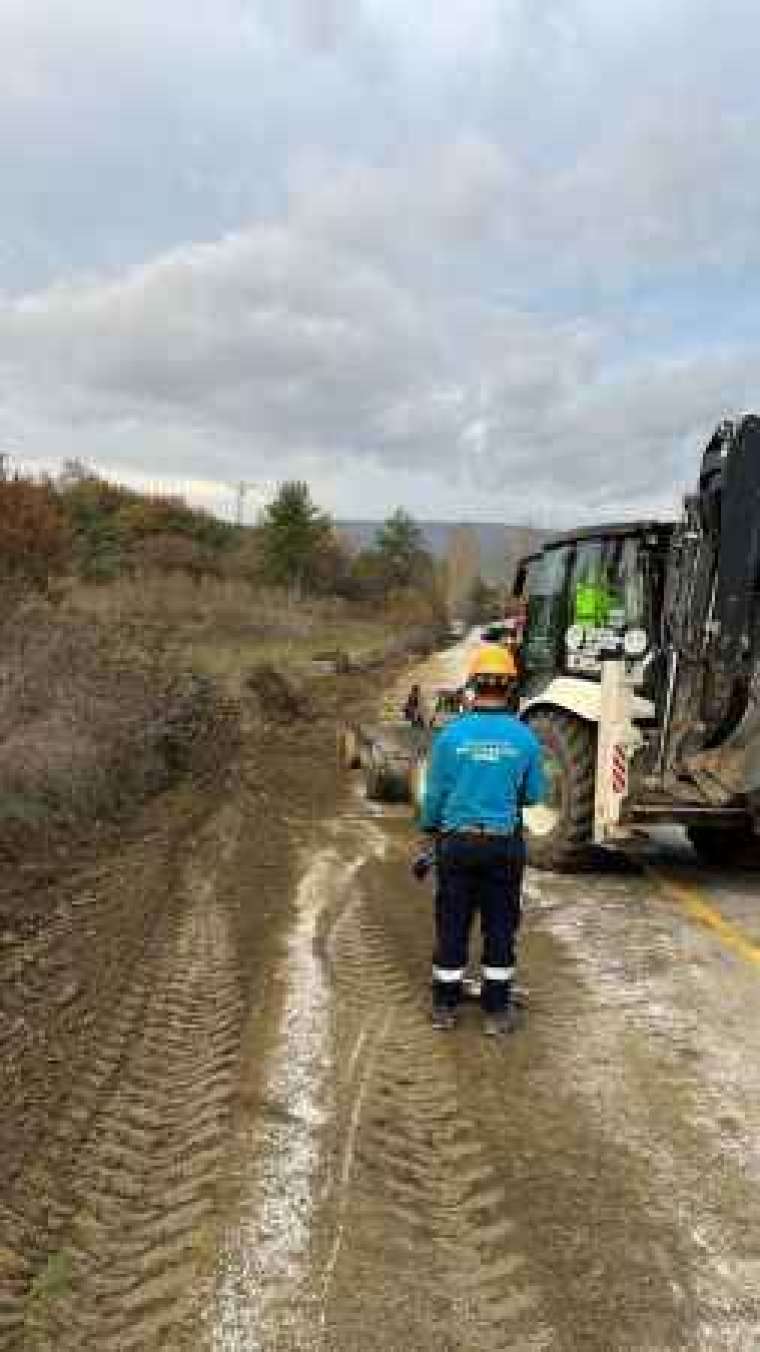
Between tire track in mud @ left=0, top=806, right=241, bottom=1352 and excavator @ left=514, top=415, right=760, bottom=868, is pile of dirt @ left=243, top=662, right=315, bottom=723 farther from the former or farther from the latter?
tire track in mud @ left=0, top=806, right=241, bottom=1352

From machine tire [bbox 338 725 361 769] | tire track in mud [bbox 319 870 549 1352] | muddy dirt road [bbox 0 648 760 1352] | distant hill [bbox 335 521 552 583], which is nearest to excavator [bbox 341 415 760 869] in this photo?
muddy dirt road [bbox 0 648 760 1352]

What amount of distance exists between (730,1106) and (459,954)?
1.73 meters

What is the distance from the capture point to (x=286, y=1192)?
528cm

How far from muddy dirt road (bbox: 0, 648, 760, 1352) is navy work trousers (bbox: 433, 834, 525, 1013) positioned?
28cm

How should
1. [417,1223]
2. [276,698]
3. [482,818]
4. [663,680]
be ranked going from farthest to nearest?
[276,698] < [663,680] < [482,818] < [417,1223]

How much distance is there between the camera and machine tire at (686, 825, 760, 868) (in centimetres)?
1322

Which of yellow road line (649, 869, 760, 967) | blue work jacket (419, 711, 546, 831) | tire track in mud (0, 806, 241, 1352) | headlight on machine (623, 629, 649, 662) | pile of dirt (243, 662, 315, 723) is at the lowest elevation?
tire track in mud (0, 806, 241, 1352)

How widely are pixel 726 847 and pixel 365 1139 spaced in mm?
8152

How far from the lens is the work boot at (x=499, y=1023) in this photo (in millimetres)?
7488

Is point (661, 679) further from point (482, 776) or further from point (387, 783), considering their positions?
point (387, 783)

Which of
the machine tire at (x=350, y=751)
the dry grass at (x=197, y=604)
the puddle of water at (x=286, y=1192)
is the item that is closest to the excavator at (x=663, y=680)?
the puddle of water at (x=286, y=1192)

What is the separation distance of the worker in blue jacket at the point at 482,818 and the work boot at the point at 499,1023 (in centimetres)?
9

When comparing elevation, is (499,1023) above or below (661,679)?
below

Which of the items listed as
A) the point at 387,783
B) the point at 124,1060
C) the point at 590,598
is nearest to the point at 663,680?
the point at 590,598
